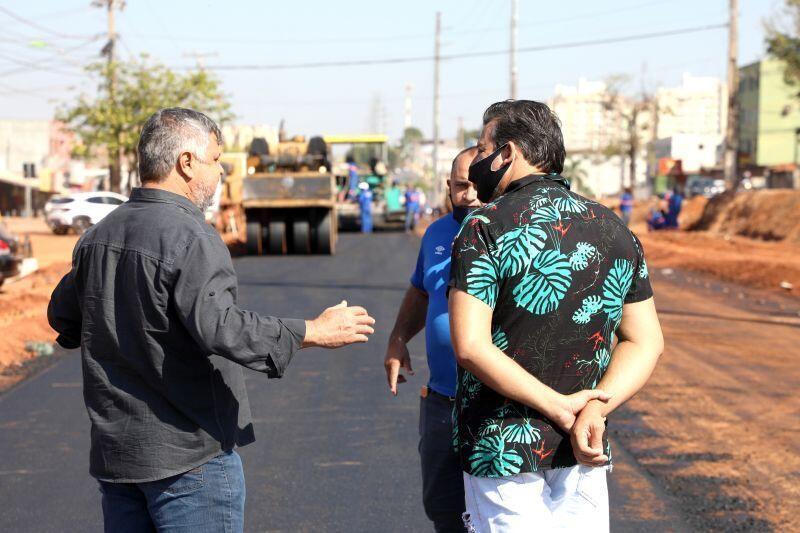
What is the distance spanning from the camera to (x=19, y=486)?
6664mm

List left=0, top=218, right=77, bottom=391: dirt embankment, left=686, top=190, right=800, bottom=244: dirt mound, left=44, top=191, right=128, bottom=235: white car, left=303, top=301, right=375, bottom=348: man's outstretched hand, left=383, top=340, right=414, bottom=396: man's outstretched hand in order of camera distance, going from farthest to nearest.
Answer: left=44, top=191, right=128, bottom=235: white car, left=686, top=190, right=800, bottom=244: dirt mound, left=0, top=218, right=77, bottom=391: dirt embankment, left=383, top=340, right=414, bottom=396: man's outstretched hand, left=303, top=301, right=375, bottom=348: man's outstretched hand

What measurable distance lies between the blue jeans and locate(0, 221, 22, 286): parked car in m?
15.0

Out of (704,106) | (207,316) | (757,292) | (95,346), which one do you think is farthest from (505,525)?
(704,106)

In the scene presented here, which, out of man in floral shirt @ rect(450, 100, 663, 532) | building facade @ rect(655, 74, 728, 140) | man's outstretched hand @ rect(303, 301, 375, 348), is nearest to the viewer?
man in floral shirt @ rect(450, 100, 663, 532)

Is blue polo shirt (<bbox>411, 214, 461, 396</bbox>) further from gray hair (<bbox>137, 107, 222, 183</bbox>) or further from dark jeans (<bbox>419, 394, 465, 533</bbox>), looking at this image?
gray hair (<bbox>137, 107, 222, 183</bbox>)

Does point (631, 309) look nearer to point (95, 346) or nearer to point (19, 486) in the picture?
point (95, 346)

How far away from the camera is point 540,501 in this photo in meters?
3.10

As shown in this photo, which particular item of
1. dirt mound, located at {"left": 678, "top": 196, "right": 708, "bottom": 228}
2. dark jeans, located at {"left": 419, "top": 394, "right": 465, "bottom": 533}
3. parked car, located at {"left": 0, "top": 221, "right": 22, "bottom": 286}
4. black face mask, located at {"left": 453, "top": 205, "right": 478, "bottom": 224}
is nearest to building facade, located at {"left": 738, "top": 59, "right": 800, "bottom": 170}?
dirt mound, located at {"left": 678, "top": 196, "right": 708, "bottom": 228}

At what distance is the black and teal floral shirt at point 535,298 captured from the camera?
3.02 metres

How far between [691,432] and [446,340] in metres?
4.50

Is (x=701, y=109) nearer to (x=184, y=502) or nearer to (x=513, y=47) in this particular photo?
(x=513, y=47)

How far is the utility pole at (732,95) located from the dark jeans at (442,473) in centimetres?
3439

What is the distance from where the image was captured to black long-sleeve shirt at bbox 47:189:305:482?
10.4ft

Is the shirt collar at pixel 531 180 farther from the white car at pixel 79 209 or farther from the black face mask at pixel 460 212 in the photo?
the white car at pixel 79 209
